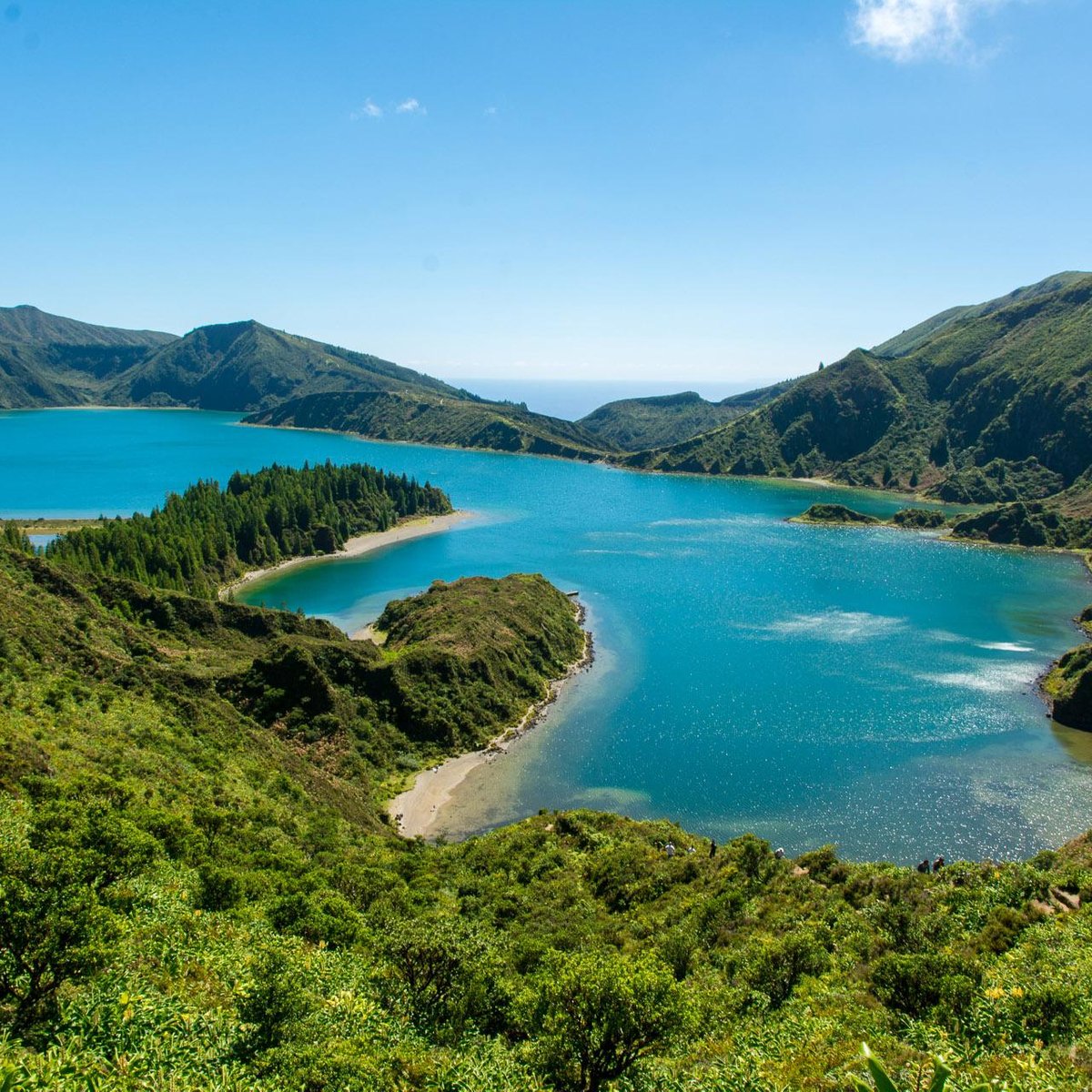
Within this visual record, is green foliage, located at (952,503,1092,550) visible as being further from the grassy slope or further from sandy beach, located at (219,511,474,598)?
the grassy slope

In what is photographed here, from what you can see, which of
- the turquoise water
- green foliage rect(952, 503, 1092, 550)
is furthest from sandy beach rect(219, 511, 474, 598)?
green foliage rect(952, 503, 1092, 550)

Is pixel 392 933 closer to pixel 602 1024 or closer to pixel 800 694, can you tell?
pixel 602 1024

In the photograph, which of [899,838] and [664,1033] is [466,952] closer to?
[664,1033]

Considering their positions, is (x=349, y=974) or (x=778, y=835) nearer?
(x=349, y=974)

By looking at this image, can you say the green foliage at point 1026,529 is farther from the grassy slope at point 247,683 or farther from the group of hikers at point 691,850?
the group of hikers at point 691,850

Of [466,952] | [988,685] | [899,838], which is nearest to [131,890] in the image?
[466,952]

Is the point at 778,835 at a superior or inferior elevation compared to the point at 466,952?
inferior
